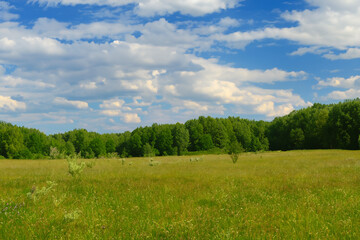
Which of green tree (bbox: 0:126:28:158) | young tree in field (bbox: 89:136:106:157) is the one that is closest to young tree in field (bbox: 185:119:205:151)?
young tree in field (bbox: 89:136:106:157)

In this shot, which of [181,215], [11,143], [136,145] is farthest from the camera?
[136,145]

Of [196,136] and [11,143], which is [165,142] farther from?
[11,143]

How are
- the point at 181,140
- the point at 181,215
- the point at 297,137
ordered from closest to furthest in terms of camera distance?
1. the point at 181,215
2. the point at 297,137
3. the point at 181,140

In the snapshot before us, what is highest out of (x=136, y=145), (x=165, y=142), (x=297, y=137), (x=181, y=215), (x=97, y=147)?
(x=297, y=137)

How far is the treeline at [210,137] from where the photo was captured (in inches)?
2985

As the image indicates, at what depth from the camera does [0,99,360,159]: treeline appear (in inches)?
2985

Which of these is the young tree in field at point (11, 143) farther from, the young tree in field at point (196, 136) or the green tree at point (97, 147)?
the young tree in field at point (196, 136)

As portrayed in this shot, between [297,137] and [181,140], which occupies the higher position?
[181,140]

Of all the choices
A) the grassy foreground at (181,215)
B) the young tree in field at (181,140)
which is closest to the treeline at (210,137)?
the young tree in field at (181,140)

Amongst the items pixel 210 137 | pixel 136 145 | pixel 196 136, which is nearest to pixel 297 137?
pixel 210 137

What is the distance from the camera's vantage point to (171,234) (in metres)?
5.79

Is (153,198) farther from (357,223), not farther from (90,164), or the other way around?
(90,164)

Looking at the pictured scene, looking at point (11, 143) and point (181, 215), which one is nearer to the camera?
point (181, 215)

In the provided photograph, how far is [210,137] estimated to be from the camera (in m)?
96.8
